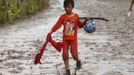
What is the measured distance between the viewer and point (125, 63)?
10812 millimetres

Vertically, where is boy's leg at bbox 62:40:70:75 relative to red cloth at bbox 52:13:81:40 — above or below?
below

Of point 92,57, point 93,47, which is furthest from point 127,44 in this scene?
point 92,57

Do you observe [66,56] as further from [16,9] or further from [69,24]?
[16,9]

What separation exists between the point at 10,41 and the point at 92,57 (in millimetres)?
3983

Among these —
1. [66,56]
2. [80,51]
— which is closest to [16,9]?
[80,51]

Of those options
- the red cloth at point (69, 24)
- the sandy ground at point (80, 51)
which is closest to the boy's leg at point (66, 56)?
the red cloth at point (69, 24)

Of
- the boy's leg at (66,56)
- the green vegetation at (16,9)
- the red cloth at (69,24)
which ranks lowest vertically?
the green vegetation at (16,9)

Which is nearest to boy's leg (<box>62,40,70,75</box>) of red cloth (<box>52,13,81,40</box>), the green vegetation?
red cloth (<box>52,13,81,40</box>)

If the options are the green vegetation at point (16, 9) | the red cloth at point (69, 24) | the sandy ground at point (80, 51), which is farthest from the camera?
the green vegetation at point (16, 9)

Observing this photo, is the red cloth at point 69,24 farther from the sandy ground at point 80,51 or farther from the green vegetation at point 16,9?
the green vegetation at point 16,9

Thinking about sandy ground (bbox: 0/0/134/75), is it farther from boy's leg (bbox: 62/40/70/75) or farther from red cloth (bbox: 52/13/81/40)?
red cloth (bbox: 52/13/81/40)

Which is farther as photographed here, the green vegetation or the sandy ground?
the green vegetation

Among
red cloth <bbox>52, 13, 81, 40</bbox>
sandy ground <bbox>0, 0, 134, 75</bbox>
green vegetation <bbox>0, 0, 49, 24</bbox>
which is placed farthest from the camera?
green vegetation <bbox>0, 0, 49, 24</bbox>

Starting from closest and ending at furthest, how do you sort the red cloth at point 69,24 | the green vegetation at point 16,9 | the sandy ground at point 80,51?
1. the red cloth at point 69,24
2. the sandy ground at point 80,51
3. the green vegetation at point 16,9
